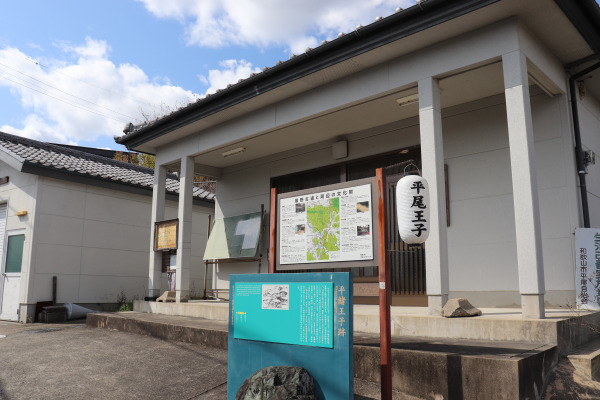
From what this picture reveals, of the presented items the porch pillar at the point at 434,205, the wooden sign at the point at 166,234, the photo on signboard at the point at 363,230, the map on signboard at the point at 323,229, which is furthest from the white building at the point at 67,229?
the photo on signboard at the point at 363,230

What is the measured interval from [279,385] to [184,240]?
649cm

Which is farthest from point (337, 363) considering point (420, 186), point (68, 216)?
point (68, 216)

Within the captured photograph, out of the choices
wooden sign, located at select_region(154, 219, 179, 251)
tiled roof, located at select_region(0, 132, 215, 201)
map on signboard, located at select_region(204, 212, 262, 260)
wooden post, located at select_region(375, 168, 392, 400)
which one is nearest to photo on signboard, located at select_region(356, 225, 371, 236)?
wooden post, located at select_region(375, 168, 392, 400)

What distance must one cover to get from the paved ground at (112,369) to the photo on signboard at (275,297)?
1.14m

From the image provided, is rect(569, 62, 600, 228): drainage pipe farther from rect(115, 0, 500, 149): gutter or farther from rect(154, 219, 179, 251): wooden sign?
rect(154, 219, 179, 251): wooden sign

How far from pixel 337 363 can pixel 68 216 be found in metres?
10.3

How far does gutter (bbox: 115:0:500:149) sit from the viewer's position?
19.6 feet

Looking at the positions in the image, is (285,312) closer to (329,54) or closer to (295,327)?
(295,327)

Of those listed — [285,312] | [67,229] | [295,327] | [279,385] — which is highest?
[67,229]

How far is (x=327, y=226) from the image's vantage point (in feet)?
15.7

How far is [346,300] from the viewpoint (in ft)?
13.3

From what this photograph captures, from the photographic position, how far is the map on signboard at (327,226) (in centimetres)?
452

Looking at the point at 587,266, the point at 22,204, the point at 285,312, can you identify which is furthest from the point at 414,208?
the point at 22,204

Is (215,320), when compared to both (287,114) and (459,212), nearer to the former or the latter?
(287,114)
